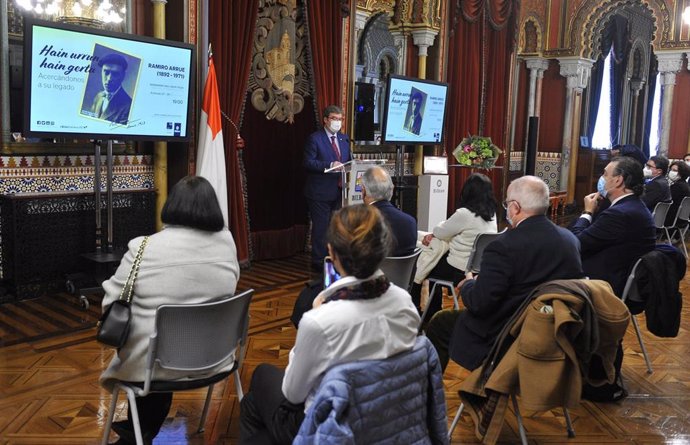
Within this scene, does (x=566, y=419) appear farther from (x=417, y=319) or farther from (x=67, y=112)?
(x=67, y=112)

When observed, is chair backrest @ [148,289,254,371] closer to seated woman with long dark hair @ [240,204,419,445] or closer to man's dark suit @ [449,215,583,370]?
seated woman with long dark hair @ [240,204,419,445]

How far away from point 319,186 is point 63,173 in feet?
7.10

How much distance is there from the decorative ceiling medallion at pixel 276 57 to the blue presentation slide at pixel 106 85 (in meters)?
1.33

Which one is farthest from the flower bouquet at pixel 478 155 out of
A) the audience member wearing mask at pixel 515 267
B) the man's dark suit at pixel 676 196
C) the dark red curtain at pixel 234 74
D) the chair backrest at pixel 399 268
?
the audience member wearing mask at pixel 515 267

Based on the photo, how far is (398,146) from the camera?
770 cm

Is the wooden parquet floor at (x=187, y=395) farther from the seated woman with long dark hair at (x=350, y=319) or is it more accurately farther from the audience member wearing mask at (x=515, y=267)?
the seated woman with long dark hair at (x=350, y=319)

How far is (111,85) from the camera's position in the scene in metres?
4.73

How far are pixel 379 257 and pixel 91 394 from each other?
204 cm

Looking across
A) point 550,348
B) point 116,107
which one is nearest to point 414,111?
point 116,107

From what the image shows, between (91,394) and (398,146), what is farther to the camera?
(398,146)

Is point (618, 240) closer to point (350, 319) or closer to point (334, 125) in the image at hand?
point (350, 319)

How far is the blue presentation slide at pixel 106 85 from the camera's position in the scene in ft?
14.3

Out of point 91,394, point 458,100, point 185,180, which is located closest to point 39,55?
point 91,394

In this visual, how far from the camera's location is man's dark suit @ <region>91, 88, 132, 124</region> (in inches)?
184
